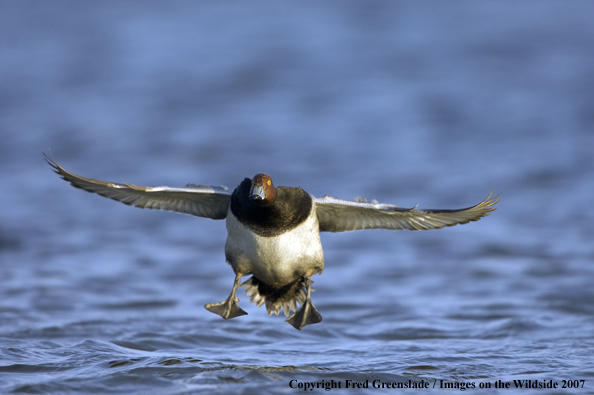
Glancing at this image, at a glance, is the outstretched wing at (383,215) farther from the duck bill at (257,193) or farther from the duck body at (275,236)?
the duck bill at (257,193)

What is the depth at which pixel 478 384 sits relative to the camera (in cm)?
545

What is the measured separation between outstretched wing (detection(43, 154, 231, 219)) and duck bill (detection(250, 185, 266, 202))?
0.69 m

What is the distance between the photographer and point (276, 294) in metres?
6.57

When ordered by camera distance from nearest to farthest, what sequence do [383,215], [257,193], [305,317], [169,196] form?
1. [257,193]
2. [305,317]
3. [383,215]
4. [169,196]

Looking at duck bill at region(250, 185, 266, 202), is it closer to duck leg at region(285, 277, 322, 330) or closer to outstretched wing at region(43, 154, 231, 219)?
outstretched wing at region(43, 154, 231, 219)

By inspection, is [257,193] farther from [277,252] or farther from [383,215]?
[383,215]

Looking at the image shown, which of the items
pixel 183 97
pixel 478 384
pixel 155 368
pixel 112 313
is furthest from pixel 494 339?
pixel 183 97

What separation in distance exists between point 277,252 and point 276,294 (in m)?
0.81

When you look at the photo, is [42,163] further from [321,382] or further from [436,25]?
[436,25]

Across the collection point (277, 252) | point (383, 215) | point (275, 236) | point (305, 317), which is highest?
point (383, 215)

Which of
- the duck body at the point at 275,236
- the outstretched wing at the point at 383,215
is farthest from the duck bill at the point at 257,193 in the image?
the outstretched wing at the point at 383,215

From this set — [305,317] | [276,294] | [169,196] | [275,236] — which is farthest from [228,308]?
[169,196]

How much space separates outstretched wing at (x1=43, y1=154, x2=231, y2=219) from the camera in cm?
593

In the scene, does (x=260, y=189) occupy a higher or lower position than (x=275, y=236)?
higher
